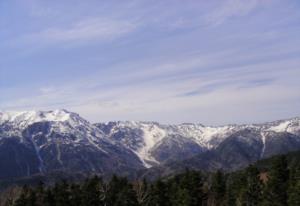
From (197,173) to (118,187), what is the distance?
87.2ft

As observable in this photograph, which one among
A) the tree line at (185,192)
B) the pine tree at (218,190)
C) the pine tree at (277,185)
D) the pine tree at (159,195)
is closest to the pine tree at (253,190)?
the tree line at (185,192)

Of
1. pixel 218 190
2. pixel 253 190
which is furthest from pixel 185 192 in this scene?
pixel 218 190

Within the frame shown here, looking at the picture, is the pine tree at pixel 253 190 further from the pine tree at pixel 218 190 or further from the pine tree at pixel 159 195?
the pine tree at pixel 159 195

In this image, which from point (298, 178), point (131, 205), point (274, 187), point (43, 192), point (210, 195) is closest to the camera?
point (298, 178)

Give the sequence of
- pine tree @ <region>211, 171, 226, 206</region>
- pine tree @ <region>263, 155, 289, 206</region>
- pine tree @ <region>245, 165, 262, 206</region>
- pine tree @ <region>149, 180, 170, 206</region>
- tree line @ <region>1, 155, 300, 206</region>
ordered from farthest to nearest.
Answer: pine tree @ <region>211, 171, 226, 206</region>, pine tree @ <region>149, 180, 170, 206</region>, pine tree @ <region>245, 165, 262, 206</region>, tree line @ <region>1, 155, 300, 206</region>, pine tree @ <region>263, 155, 289, 206</region>

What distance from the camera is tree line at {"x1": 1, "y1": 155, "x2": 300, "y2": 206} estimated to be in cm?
15012

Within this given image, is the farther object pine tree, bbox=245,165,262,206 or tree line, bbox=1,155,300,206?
pine tree, bbox=245,165,262,206

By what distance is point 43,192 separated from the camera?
171000 mm

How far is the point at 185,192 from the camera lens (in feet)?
501

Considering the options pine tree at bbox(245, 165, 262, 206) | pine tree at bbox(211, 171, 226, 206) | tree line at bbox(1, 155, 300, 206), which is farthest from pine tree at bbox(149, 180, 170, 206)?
pine tree at bbox(245, 165, 262, 206)

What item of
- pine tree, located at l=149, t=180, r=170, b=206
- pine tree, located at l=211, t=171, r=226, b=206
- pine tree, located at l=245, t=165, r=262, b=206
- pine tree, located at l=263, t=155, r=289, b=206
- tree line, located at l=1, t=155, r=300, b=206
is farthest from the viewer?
pine tree, located at l=211, t=171, r=226, b=206

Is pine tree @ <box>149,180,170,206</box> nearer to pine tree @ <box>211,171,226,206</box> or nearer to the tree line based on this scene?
the tree line

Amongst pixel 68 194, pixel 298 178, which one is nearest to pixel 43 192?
pixel 68 194

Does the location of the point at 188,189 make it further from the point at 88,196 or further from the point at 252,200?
the point at 88,196
